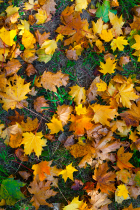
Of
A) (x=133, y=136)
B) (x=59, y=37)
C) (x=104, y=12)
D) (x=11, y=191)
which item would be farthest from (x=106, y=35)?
(x=11, y=191)

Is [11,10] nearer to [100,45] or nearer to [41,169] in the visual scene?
[100,45]

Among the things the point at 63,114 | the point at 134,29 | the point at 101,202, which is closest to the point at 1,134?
the point at 63,114

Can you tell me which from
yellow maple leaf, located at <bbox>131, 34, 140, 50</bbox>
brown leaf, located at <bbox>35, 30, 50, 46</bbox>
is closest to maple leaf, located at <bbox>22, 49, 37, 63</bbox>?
brown leaf, located at <bbox>35, 30, 50, 46</bbox>

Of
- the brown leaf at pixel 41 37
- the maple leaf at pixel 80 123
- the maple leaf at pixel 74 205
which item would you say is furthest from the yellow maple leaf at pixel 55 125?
the brown leaf at pixel 41 37

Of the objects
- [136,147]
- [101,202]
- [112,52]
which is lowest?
[101,202]

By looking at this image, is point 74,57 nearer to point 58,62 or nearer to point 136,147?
point 58,62

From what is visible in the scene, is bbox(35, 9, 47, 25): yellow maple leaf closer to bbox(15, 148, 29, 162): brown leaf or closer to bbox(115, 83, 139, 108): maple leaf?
bbox(115, 83, 139, 108): maple leaf

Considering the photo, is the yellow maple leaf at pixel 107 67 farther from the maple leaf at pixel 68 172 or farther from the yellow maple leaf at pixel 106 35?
the maple leaf at pixel 68 172
